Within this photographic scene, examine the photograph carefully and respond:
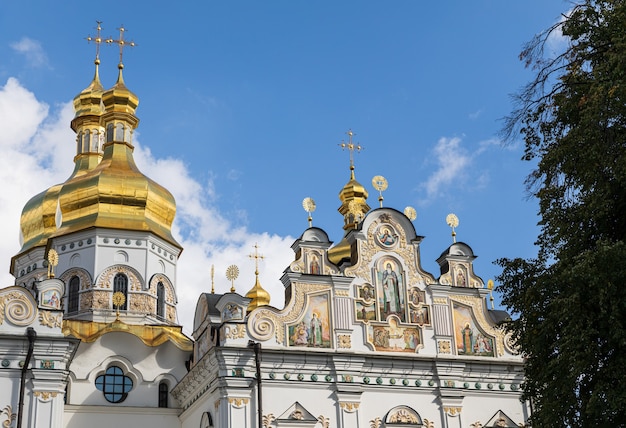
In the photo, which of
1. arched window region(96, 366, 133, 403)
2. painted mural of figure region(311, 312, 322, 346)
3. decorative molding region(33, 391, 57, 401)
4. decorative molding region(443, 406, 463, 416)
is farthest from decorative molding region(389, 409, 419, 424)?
decorative molding region(33, 391, 57, 401)

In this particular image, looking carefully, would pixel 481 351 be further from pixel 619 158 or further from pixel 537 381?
pixel 619 158

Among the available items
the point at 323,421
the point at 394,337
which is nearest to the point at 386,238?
the point at 394,337

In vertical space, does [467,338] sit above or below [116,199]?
below

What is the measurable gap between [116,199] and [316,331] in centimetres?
998

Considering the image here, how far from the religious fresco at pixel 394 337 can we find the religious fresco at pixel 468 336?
1171mm

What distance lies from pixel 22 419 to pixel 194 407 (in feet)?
14.8

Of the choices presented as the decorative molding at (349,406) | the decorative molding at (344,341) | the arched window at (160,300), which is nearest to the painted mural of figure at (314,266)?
the decorative molding at (344,341)

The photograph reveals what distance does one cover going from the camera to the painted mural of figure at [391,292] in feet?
75.8

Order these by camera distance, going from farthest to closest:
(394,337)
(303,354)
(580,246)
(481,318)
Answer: (481,318), (394,337), (303,354), (580,246)

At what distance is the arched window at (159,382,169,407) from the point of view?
2428 centimetres

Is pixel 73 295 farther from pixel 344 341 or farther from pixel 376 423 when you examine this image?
pixel 376 423

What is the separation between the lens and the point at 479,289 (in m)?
24.0

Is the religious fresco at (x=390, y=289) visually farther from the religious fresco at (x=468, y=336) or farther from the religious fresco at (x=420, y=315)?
the religious fresco at (x=468, y=336)

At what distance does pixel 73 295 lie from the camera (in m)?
28.1
